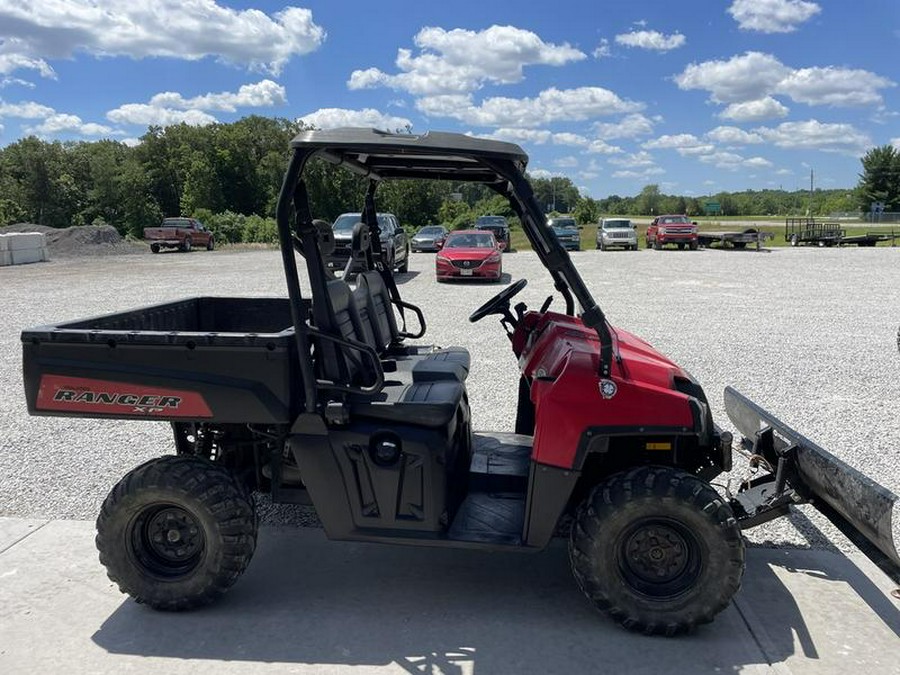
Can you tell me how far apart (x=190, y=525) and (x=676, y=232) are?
98.1 feet

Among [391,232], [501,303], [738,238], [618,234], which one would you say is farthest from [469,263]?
[738,238]

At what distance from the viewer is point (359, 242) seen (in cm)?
450

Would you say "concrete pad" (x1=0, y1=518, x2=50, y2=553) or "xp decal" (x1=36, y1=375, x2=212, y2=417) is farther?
"concrete pad" (x1=0, y1=518, x2=50, y2=553)

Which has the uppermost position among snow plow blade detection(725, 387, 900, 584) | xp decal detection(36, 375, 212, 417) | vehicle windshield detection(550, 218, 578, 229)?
vehicle windshield detection(550, 218, 578, 229)

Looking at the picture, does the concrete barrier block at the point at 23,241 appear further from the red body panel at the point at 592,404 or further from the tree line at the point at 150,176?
the tree line at the point at 150,176

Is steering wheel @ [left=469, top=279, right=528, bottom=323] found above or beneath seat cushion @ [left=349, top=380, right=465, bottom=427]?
above

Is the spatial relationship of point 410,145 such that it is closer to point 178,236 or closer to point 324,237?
point 324,237

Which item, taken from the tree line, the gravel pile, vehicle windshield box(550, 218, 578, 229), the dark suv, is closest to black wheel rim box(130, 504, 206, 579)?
the dark suv

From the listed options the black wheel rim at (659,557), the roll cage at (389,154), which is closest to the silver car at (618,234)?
the roll cage at (389,154)

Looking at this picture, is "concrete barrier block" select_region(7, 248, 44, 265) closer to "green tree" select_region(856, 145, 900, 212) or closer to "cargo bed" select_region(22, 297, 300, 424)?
"cargo bed" select_region(22, 297, 300, 424)

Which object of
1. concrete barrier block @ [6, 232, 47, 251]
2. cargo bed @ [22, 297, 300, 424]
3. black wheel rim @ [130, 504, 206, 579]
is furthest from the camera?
concrete barrier block @ [6, 232, 47, 251]

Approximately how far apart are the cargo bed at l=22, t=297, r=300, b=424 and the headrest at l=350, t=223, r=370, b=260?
136cm

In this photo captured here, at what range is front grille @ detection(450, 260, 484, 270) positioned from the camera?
57.2ft

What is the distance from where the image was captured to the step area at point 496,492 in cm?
323
